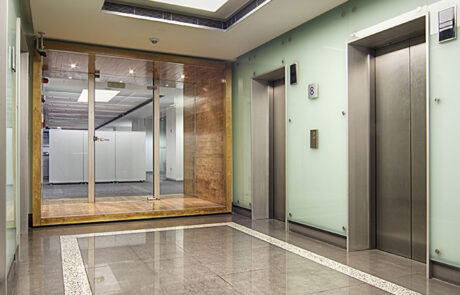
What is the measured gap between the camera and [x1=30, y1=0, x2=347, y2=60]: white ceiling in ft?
16.5

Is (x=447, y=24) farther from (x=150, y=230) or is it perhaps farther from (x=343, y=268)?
(x=150, y=230)

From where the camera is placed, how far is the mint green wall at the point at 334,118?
3562mm

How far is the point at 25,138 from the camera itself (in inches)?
227

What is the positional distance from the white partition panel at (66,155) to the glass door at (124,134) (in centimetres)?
34

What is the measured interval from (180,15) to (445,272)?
4.87 m

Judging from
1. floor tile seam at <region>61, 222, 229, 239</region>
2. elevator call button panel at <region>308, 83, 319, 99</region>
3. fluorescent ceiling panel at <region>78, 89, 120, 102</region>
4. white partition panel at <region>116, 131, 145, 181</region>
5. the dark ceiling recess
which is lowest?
floor tile seam at <region>61, 222, 229, 239</region>

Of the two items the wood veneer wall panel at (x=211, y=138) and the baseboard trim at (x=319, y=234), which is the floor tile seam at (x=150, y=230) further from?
the wood veneer wall panel at (x=211, y=138)

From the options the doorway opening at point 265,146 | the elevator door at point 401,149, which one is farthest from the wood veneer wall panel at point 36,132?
the elevator door at point 401,149

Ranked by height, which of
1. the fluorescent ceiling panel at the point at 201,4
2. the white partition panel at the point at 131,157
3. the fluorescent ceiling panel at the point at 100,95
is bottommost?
the white partition panel at the point at 131,157

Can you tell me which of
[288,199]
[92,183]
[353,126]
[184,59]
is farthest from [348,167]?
[92,183]

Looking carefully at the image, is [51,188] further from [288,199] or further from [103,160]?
[288,199]

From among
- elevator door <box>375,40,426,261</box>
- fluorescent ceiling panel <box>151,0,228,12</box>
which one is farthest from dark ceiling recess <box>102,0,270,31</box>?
elevator door <box>375,40,426,261</box>

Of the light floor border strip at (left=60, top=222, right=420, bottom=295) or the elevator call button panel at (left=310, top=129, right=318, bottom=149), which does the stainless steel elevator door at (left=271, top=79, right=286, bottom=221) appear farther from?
the elevator call button panel at (left=310, top=129, right=318, bottom=149)

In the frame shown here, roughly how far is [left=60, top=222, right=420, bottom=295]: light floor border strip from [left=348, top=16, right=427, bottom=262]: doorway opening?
674 millimetres
